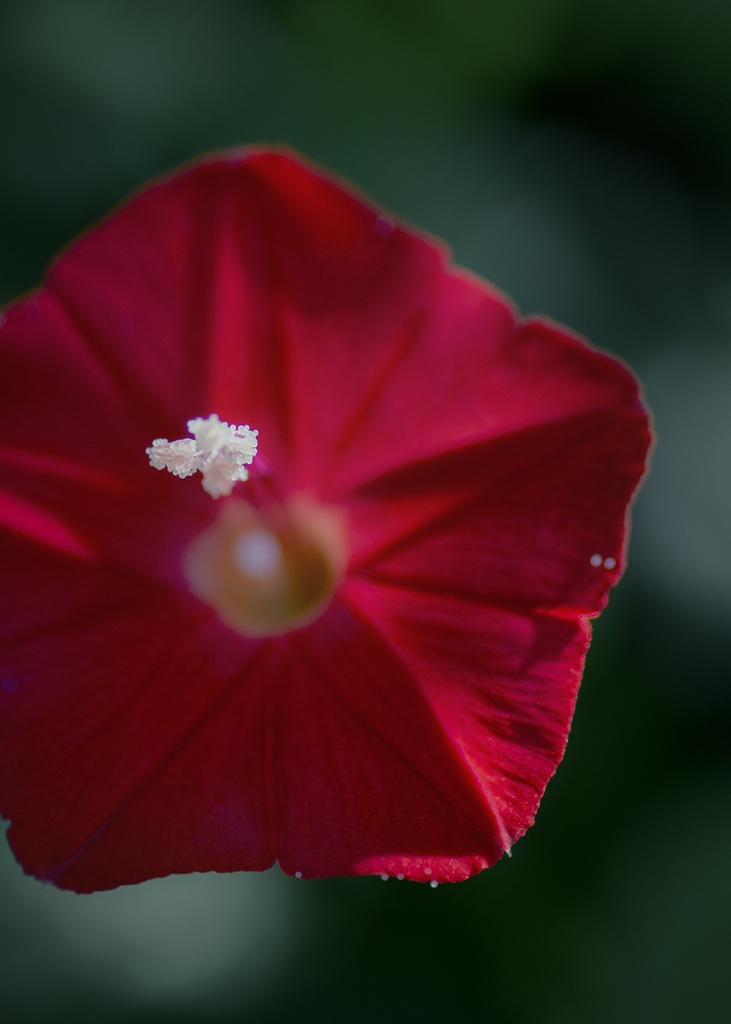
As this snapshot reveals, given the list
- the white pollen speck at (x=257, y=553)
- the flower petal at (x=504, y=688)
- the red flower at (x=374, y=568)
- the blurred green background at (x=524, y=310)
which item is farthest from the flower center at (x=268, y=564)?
the blurred green background at (x=524, y=310)

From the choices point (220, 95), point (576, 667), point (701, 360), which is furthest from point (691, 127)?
point (576, 667)

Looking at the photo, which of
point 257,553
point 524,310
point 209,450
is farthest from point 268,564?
point 524,310

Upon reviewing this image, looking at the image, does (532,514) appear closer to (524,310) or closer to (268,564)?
(268,564)

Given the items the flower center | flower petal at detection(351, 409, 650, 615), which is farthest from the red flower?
the flower center

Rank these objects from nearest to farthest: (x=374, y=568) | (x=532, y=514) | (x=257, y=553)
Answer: (x=532, y=514), (x=374, y=568), (x=257, y=553)

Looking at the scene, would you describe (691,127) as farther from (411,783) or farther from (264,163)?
(411,783)

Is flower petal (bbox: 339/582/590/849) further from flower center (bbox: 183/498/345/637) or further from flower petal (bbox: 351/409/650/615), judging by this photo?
flower center (bbox: 183/498/345/637)
